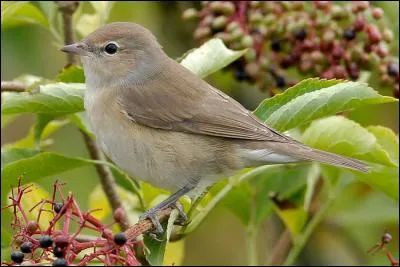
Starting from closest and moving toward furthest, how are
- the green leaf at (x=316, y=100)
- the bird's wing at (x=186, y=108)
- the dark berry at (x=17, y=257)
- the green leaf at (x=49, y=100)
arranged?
the dark berry at (x=17, y=257)
the green leaf at (x=316, y=100)
the green leaf at (x=49, y=100)
the bird's wing at (x=186, y=108)

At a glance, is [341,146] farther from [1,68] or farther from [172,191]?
[1,68]

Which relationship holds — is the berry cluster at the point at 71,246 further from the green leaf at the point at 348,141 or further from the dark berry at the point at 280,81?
the dark berry at the point at 280,81

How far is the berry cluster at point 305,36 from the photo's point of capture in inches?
175

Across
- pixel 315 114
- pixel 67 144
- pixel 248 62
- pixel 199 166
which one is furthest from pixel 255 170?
pixel 67 144

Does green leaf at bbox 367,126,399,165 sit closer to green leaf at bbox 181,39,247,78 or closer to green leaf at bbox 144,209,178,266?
green leaf at bbox 181,39,247,78

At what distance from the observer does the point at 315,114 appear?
3430mm

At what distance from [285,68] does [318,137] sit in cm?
84

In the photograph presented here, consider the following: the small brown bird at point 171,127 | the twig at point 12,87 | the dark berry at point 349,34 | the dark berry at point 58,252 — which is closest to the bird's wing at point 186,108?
the small brown bird at point 171,127

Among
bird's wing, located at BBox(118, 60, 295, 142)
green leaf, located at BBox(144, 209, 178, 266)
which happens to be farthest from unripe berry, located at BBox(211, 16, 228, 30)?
green leaf, located at BBox(144, 209, 178, 266)

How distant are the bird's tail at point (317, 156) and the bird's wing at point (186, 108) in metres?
0.07

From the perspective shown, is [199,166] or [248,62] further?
[248,62]

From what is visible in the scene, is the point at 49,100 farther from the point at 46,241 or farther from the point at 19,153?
the point at 46,241

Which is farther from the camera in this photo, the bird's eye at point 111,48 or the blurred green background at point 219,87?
the blurred green background at point 219,87

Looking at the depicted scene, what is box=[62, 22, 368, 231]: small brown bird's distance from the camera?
3729mm
